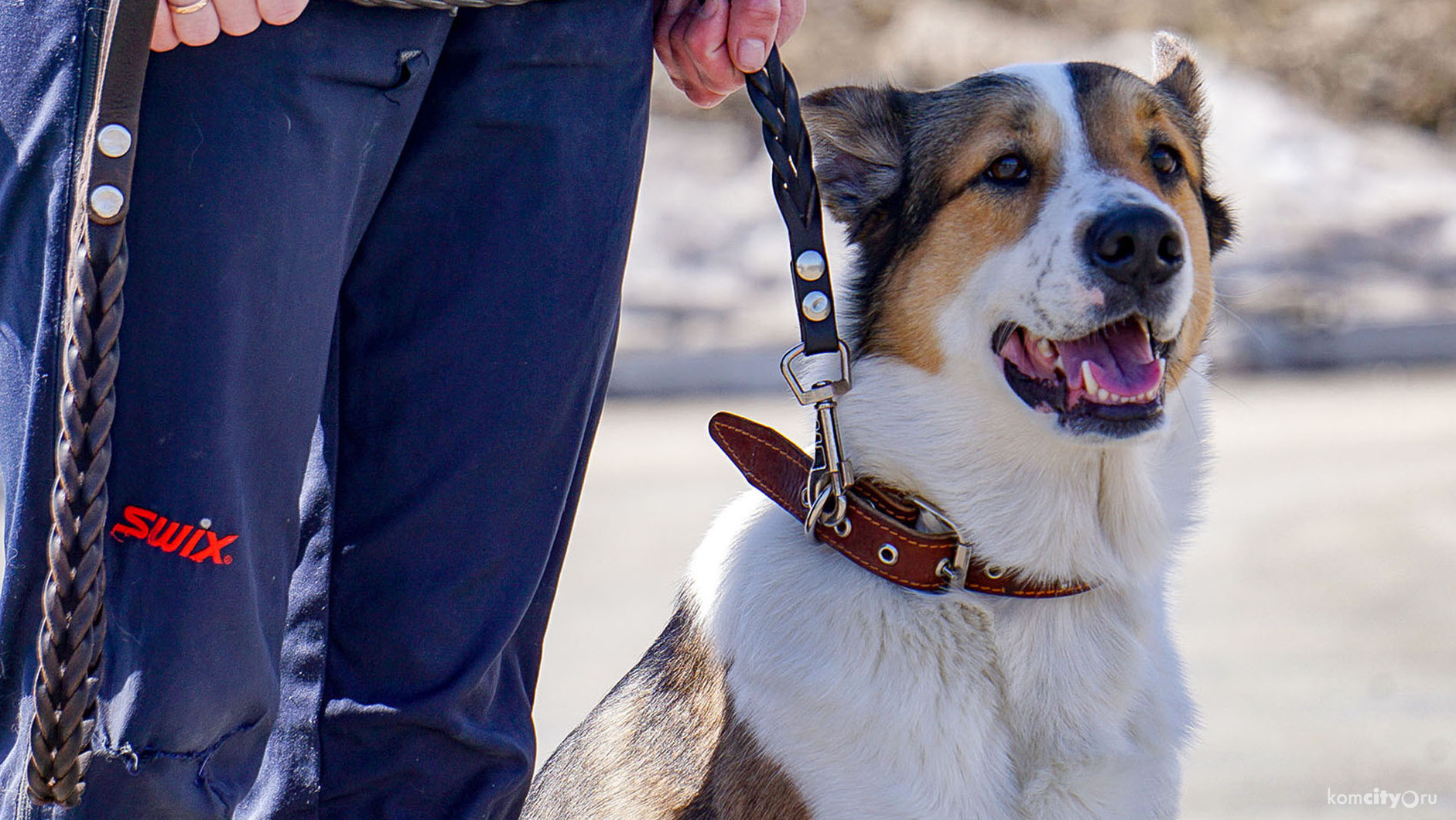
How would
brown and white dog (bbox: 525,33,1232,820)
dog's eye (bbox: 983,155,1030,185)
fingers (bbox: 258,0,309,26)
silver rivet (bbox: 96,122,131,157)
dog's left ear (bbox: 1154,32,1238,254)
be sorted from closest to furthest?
silver rivet (bbox: 96,122,131,157) → fingers (bbox: 258,0,309,26) → brown and white dog (bbox: 525,33,1232,820) → dog's eye (bbox: 983,155,1030,185) → dog's left ear (bbox: 1154,32,1238,254)

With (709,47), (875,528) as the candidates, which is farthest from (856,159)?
(875,528)

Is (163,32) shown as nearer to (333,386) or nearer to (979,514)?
(333,386)

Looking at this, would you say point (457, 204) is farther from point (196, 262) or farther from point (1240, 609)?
point (1240, 609)

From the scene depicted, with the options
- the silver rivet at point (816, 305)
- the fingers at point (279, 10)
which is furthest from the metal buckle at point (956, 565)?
the fingers at point (279, 10)

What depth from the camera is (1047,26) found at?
11.9 metres

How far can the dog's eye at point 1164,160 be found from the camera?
269cm

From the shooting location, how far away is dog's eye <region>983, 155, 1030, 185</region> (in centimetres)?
258

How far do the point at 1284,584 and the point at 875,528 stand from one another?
3.49 m

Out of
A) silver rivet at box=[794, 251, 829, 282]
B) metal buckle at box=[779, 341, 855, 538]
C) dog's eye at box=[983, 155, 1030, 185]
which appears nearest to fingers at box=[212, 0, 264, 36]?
silver rivet at box=[794, 251, 829, 282]

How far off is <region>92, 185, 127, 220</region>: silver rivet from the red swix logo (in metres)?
0.29

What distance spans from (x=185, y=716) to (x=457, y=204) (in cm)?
71

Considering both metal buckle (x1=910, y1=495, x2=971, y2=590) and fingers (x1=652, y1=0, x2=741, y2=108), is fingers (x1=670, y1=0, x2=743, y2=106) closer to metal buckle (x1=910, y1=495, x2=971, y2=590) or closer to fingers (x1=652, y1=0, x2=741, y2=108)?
fingers (x1=652, y1=0, x2=741, y2=108)

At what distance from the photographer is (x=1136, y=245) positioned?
232cm

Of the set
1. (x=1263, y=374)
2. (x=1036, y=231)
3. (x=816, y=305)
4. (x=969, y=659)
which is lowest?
(x=1263, y=374)
